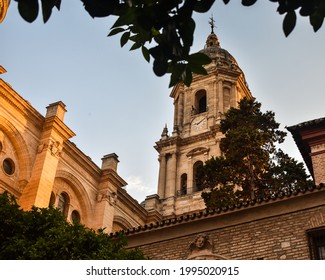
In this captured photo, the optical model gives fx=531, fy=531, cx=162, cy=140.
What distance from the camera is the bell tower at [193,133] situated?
123ft

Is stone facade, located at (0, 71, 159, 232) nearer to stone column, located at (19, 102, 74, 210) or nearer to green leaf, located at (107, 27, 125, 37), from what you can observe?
stone column, located at (19, 102, 74, 210)

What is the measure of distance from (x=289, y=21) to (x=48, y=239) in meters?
8.22

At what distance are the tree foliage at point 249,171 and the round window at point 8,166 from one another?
8.03m

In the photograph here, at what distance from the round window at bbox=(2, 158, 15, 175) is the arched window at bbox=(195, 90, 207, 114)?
2234 cm

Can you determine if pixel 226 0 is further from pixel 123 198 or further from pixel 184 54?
pixel 123 198

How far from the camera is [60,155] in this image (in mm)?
25156

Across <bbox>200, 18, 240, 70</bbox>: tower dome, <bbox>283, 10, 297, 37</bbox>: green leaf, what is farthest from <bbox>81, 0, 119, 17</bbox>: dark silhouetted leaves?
<bbox>200, 18, 240, 70</bbox>: tower dome

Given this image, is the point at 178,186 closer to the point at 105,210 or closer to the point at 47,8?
the point at 105,210

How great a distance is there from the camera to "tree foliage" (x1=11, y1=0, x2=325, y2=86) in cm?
353

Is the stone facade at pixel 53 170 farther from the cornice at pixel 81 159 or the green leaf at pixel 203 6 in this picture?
the green leaf at pixel 203 6

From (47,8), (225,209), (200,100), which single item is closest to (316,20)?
(47,8)

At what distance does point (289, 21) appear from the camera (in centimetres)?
363

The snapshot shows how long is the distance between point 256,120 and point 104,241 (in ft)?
43.3

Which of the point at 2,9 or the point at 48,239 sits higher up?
the point at 2,9
